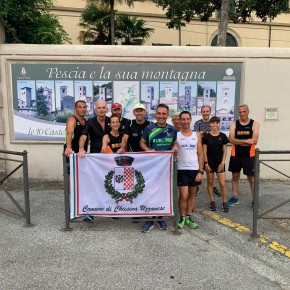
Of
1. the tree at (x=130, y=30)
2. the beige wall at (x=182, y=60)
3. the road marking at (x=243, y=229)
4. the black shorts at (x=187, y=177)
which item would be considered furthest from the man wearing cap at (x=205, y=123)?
the tree at (x=130, y=30)

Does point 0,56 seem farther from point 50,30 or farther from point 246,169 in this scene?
point 246,169

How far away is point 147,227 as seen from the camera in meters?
4.54

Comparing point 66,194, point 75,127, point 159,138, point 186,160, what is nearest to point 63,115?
point 75,127

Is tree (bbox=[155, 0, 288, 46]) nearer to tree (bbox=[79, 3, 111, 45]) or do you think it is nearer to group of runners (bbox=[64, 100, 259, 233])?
tree (bbox=[79, 3, 111, 45])

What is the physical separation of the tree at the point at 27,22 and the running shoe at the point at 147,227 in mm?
4799

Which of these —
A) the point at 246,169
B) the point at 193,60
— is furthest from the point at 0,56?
the point at 246,169

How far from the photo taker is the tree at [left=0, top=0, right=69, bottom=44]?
667cm

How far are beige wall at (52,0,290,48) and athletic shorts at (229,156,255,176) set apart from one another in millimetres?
21466

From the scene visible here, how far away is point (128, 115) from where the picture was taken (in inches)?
268

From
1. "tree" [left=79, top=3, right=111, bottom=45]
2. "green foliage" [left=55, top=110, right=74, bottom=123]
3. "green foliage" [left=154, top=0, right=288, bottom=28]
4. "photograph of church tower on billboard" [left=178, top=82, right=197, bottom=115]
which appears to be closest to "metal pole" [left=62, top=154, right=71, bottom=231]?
"green foliage" [left=55, top=110, right=74, bottom=123]

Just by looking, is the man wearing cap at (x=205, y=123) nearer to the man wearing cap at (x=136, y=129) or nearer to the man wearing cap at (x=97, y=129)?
the man wearing cap at (x=136, y=129)

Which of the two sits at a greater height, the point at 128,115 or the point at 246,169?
the point at 128,115

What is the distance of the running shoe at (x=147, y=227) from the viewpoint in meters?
4.50

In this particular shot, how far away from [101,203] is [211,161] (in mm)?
1884
